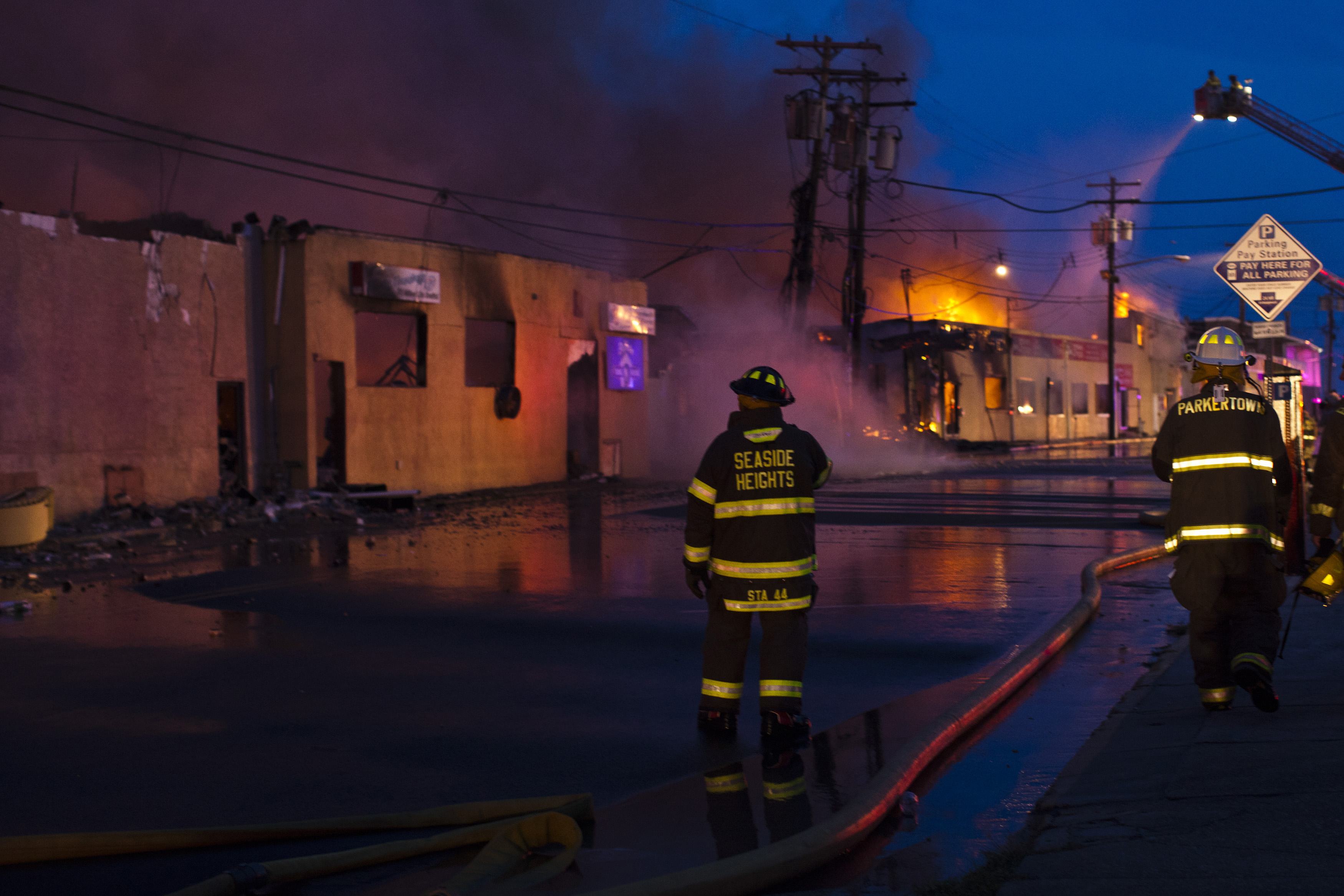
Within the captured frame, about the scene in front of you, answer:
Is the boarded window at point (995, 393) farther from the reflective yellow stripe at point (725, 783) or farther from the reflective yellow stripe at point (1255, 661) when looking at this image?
the reflective yellow stripe at point (725, 783)

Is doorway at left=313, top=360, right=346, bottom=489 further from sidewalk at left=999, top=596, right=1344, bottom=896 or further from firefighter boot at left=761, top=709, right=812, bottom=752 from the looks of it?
sidewalk at left=999, top=596, right=1344, bottom=896

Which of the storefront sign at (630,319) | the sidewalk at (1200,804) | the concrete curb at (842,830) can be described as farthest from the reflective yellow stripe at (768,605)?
the storefront sign at (630,319)

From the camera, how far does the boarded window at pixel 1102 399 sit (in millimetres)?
61531

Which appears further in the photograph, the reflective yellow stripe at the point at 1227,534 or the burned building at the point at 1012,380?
the burned building at the point at 1012,380

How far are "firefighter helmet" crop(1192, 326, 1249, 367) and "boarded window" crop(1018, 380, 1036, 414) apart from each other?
48.0 meters

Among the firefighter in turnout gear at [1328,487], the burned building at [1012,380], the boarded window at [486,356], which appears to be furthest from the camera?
the burned building at [1012,380]

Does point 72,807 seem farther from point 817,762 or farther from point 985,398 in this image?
point 985,398

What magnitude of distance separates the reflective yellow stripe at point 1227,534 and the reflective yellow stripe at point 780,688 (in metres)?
1.72

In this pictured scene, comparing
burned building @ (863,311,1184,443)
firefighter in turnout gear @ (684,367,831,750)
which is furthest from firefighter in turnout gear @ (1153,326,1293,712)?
burned building @ (863,311,1184,443)

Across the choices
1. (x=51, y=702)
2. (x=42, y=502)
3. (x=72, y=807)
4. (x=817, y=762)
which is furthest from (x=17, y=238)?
(x=817, y=762)

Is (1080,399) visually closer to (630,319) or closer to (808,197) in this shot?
(808,197)

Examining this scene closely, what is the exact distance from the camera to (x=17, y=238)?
15.5 meters

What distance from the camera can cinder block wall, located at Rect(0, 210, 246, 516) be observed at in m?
15.6

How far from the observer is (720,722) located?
5.38m
